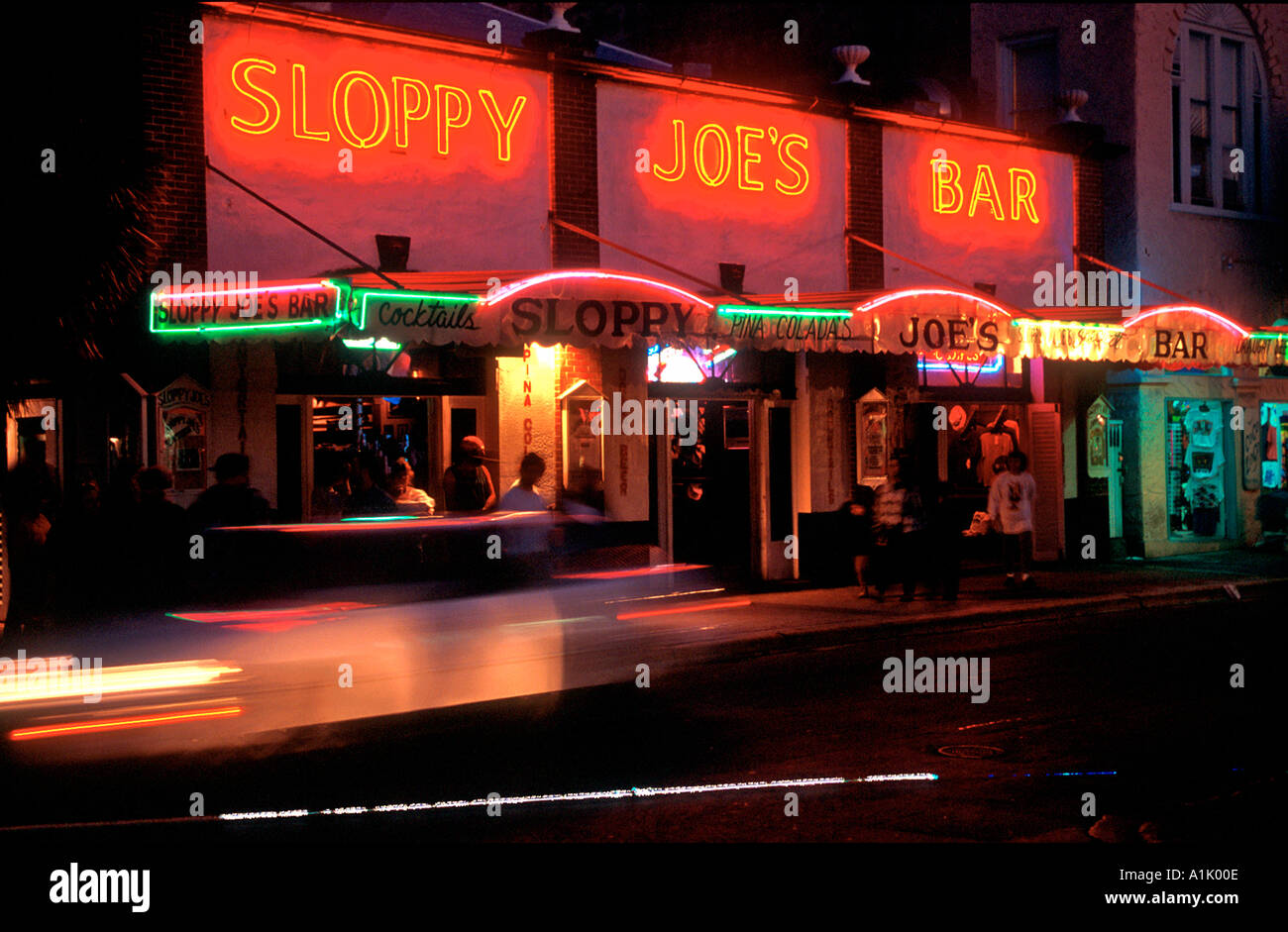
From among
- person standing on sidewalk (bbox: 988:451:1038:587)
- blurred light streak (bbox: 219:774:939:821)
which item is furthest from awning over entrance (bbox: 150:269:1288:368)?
blurred light streak (bbox: 219:774:939:821)

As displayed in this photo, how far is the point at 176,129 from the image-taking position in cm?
1223

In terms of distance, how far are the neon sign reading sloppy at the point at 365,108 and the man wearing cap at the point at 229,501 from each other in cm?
542

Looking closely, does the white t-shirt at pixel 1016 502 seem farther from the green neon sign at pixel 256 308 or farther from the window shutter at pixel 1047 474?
the green neon sign at pixel 256 308

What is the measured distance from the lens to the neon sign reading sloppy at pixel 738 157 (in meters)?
15.8

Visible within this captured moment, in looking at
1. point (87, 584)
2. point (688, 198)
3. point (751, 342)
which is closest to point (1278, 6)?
point (688, 198)

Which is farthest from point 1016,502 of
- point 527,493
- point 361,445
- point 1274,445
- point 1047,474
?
point 1274,445

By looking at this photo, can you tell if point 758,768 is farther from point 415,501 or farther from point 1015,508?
point 1015,508

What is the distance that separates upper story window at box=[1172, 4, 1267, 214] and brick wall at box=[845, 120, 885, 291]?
635cm

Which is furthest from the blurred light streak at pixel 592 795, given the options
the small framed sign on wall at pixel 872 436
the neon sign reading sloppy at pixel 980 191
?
the neon sign reading sloppy at pixel 980 191

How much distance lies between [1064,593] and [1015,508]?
1.21 meters

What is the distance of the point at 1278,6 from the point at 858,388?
11553 millimetres

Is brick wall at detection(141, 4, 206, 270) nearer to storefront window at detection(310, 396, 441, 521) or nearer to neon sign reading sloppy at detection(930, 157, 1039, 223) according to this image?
storefront window at detection(310, 396, 441, 521)

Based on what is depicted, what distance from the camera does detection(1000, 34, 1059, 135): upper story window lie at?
2070 cm
